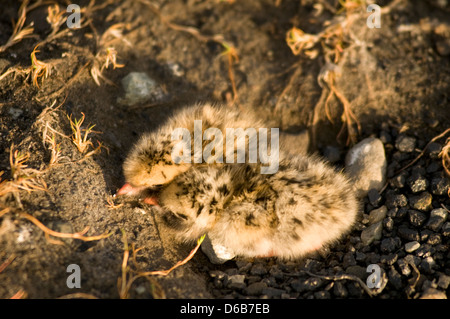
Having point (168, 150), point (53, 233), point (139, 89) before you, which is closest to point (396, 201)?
point (168, 150)

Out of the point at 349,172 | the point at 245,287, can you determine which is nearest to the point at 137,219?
the point at 245,287

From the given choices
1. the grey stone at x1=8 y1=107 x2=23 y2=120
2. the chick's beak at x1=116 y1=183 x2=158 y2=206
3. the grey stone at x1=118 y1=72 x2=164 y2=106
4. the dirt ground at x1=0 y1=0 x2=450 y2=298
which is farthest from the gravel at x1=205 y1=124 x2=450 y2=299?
the grey stone at x1=8 y1=107 x2=23 y2=120

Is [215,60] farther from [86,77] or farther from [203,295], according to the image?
[203,295]

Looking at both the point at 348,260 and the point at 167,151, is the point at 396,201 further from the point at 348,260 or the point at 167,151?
the point at 167,151

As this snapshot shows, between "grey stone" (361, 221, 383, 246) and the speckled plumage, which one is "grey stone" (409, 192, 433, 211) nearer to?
"grey stone" (361, 221, 383, 246)

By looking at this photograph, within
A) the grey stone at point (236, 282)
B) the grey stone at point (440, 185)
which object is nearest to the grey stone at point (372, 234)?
the grey stone at point (440, 185)

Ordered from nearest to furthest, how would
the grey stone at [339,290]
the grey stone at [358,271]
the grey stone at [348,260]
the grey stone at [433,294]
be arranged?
the grey stone at [433,294], the grey stone at [339,290], the grey stone at [358,271], the grey stone at [348,260]

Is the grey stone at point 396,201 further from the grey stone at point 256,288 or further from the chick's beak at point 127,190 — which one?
the chick's beak at point 127,190
